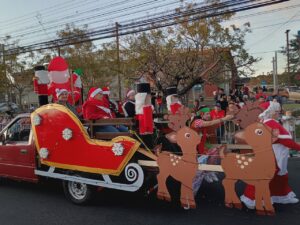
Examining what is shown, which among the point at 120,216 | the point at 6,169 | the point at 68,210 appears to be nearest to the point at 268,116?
the point at 120,216

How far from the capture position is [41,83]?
7.06m

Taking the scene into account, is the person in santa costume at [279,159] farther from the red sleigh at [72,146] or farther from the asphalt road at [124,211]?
the red sleigh at [72,146]

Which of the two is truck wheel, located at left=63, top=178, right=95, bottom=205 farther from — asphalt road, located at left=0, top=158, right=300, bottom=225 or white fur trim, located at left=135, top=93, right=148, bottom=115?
white fur trim, located at left=135, top=93, right=148, bottom=115

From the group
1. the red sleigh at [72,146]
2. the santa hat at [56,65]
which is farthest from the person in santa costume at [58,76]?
the red sleigh at [72,146]

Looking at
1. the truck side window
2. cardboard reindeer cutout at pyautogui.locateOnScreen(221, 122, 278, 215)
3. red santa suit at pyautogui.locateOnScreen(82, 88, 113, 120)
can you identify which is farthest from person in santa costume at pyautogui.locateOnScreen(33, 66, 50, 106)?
cardboard reindeer cutout at pyautogui.locateOnScreen(221, 122, 278, 215)

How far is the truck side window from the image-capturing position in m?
6.74

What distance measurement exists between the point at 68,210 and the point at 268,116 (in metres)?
3.40

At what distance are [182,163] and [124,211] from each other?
141 centimetres

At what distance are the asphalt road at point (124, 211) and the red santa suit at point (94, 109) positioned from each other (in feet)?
4.22

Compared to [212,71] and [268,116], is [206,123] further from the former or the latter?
[212,71]

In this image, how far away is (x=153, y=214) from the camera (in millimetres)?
5430

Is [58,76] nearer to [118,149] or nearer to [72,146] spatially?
[72,146]

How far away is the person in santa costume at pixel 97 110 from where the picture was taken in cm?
586

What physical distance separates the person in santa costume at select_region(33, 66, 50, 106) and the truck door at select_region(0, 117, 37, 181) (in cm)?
53
